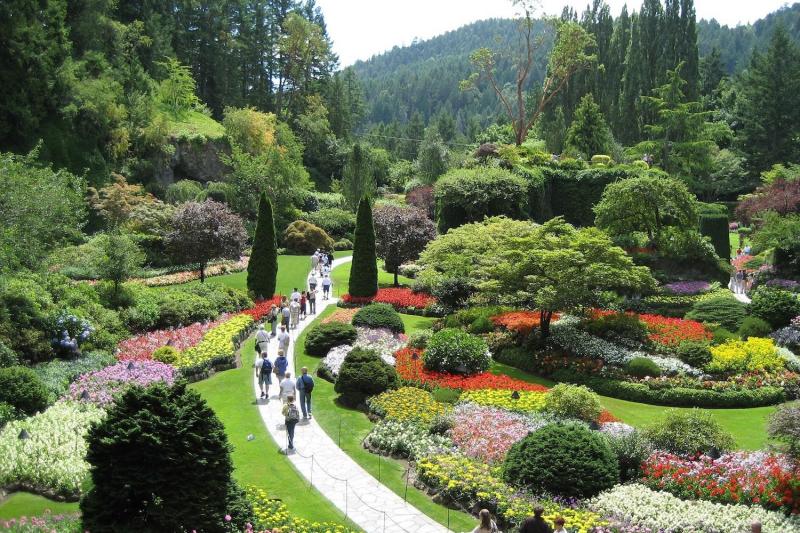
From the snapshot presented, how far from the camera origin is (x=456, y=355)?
827 inches

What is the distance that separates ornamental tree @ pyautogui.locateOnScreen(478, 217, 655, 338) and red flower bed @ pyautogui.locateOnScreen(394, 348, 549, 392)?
3510mm

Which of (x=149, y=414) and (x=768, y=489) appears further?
(x=768, y=489)

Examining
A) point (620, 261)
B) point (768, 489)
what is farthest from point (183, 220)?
point (768, 489)

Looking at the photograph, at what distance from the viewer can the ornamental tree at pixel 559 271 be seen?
2270cm

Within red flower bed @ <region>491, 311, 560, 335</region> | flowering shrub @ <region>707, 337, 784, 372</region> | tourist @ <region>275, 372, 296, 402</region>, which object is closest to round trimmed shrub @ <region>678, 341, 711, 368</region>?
flowering shrub @ <region>707, 337, 784, 372</region>

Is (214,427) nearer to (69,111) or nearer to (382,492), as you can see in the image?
(382,492)

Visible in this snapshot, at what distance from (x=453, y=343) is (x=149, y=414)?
12.3 metres

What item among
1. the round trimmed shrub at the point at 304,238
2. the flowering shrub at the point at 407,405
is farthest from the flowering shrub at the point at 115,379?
the round trimmed shrub at the point at 304,238

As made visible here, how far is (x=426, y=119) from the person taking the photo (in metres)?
187

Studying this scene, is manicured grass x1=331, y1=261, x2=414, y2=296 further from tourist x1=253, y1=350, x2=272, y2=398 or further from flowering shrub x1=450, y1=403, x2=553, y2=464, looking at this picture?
flowering shrub x1=450, y1=403, x2=553, y2=464

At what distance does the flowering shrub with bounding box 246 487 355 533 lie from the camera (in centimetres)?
1141

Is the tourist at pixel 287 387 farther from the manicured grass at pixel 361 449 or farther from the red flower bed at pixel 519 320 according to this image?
the red flower bed at pixel 519 320

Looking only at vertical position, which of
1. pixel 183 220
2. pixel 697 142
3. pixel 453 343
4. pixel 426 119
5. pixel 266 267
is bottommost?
pixel 453 343

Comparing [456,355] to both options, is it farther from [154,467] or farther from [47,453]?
[154,467]
